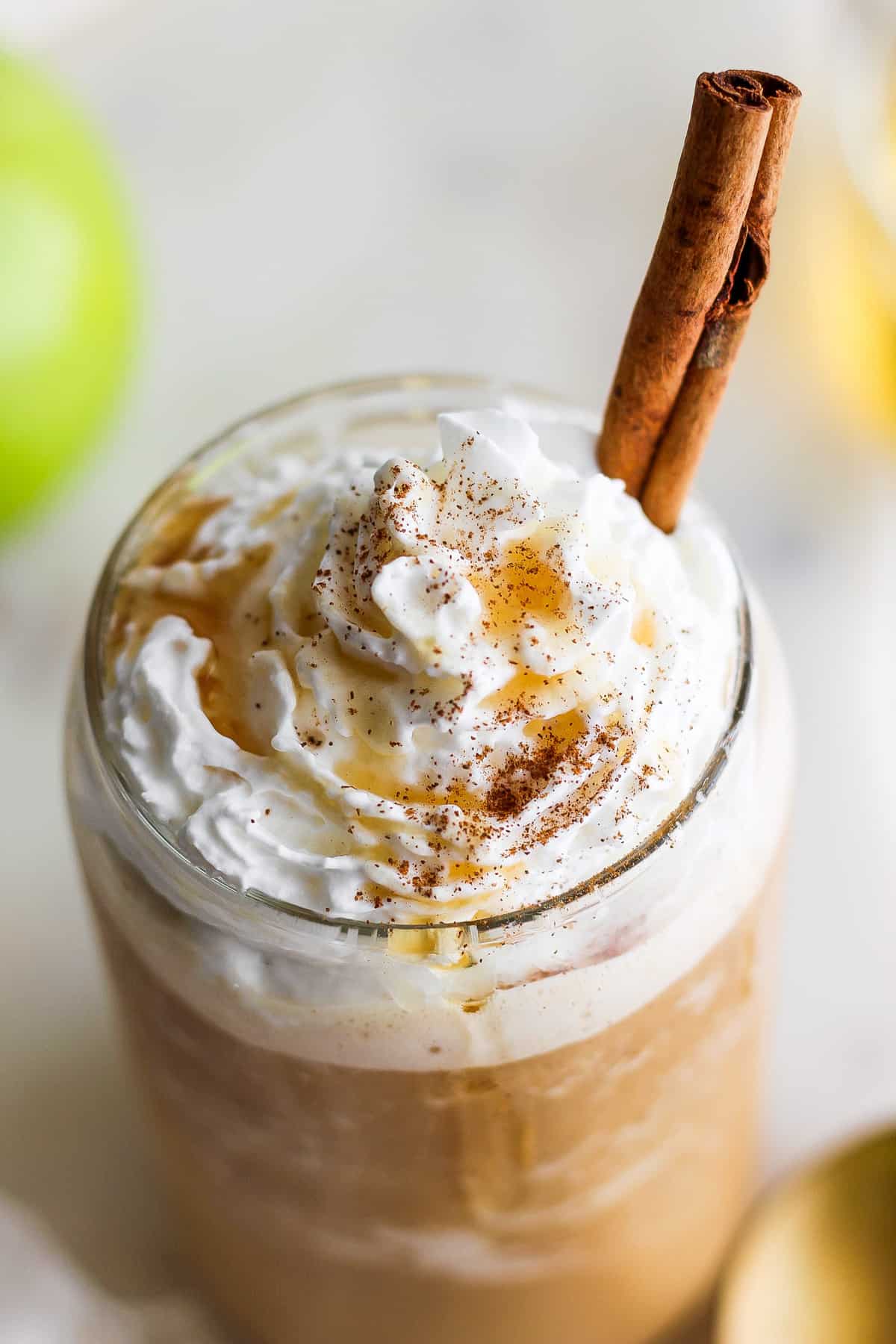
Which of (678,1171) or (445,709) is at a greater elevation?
(445,709)

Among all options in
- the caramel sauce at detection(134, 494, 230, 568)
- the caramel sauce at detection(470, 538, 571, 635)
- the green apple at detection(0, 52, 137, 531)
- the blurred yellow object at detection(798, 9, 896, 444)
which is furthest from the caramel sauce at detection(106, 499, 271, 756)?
the blurred yellow object at detection(798, 9, 896, 444)

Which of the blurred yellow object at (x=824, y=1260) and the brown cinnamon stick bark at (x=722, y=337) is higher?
the brown cinnamon stick bark at (x=722, y=337)

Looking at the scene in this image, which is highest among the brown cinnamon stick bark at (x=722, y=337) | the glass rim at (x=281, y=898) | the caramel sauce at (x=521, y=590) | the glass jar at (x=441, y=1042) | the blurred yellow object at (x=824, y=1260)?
the brown cinnamon stick bark at (x=722, y=337)

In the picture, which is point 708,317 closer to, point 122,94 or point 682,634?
point 682,634

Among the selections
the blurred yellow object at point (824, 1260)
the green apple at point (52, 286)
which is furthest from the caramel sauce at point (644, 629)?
the green apple at point (52, 286)

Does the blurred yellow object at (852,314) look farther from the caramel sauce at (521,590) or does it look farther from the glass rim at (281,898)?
the caramel sauce at (521,590)

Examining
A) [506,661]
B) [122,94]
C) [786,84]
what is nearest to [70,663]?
[122,94]

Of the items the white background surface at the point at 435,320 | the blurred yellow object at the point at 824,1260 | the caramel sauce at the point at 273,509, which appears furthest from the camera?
the white background surface at the point at 435,320

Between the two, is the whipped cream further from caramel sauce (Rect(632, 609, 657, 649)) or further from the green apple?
the green apple
